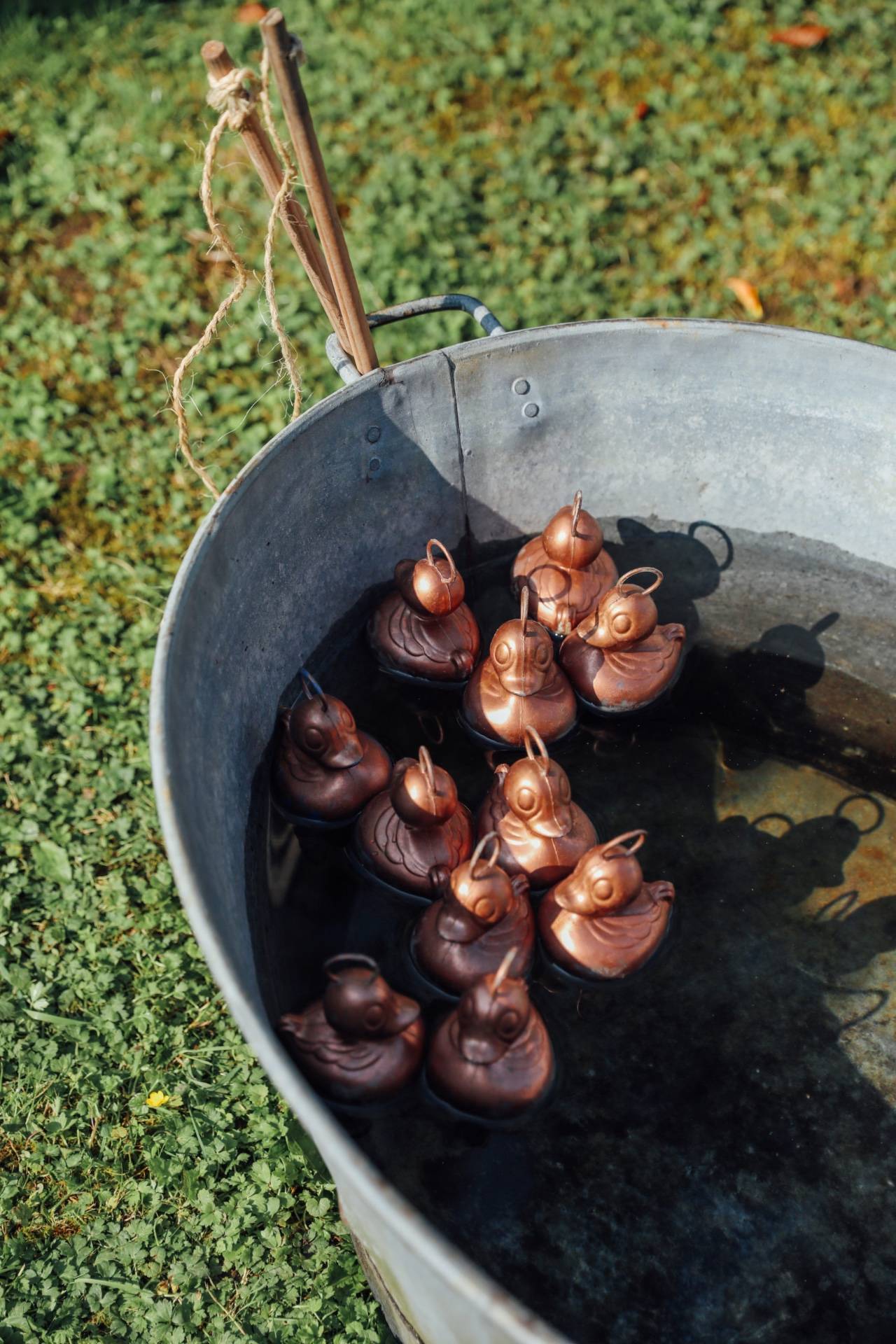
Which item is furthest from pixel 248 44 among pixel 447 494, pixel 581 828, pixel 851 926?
pixel 851 926

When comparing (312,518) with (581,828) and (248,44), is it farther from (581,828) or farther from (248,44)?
(248,44)

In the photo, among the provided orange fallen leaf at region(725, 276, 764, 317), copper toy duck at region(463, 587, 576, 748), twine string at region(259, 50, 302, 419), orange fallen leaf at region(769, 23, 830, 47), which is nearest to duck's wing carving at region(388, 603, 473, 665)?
copper toy duck at region(463, 587, 576, 748)

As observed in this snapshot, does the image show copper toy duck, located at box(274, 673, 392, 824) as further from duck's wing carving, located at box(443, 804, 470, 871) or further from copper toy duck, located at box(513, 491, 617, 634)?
copper toy duck, located at box(513, 491, 617, 634)

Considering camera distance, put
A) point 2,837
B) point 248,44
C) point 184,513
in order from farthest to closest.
Answer: point 248,44 < point 184,513 < point 2,837

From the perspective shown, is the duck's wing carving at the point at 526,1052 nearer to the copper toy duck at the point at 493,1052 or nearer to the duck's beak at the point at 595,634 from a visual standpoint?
the copper toy duck at the point at 493,1052

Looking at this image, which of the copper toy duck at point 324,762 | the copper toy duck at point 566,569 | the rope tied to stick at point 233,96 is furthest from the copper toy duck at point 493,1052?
the rope tied to stick at point 233,96

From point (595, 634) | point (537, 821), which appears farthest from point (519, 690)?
point (537, 821)

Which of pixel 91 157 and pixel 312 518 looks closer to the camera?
pixel 312 518
